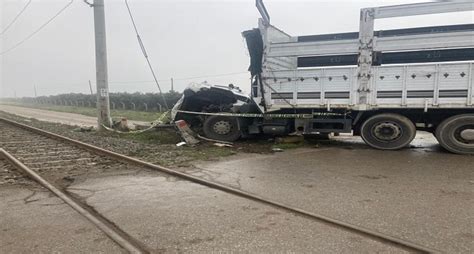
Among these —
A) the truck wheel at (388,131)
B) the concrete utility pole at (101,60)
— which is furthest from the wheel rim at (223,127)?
the concrete utility pole at (101,60)

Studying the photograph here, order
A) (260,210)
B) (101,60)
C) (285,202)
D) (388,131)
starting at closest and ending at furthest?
(260,210)
(285,202)
(388,131)
(101,60)

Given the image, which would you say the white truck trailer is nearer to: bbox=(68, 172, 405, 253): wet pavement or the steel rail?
bbox=(68, 172, 405, 253): wet pavement

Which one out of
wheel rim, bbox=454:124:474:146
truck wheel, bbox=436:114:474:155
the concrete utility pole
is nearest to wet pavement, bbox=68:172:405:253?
truck wheel, bbox=436:114:474:155

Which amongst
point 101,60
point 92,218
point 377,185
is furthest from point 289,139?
point 101,60

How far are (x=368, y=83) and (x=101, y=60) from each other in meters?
10.4

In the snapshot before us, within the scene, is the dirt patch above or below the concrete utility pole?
below

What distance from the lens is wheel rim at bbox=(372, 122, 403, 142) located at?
8969 millimetres

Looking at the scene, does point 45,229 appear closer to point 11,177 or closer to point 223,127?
point 11,177

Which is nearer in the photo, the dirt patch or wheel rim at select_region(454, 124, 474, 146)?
the dirt patch

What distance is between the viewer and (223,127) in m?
10.7

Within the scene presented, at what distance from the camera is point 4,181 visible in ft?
20.2

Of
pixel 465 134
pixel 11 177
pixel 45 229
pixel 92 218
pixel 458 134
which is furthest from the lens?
pixel 458 134

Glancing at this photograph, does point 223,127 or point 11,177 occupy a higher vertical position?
point 223,127

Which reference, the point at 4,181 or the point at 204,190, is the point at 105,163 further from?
the point at 204,190
